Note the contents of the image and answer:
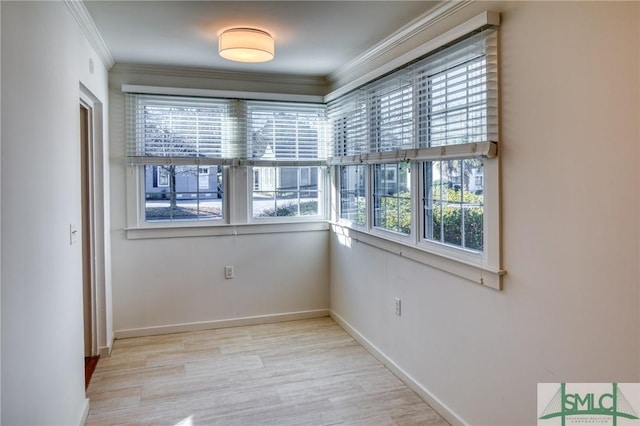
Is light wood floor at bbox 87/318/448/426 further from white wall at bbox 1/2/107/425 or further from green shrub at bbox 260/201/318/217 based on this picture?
green shrub at bbox 260/201/318/217

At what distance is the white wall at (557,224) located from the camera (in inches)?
60.7

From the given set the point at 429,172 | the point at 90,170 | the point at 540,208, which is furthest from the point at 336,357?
the point at 90,170

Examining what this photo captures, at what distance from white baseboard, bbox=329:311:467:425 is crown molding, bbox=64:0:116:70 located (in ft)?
9.64

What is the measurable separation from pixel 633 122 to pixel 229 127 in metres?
3.22

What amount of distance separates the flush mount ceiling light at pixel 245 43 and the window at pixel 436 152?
2.80 feet

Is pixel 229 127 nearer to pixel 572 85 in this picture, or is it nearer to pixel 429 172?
pixel 429 172

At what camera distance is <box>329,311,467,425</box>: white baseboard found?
254 cm

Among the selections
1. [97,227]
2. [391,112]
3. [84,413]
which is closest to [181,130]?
[97,227]

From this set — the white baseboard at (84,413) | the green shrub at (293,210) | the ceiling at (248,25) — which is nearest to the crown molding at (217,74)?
the ceiling at (248,25)

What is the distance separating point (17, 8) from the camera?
1.61 metres

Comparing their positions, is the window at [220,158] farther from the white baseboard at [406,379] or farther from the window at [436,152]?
the white baseboard at [406,379]

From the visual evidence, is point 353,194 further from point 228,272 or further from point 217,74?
point 217,74

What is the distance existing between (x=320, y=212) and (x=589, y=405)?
9.87 ft

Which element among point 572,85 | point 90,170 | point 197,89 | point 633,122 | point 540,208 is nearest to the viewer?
point 633,122
